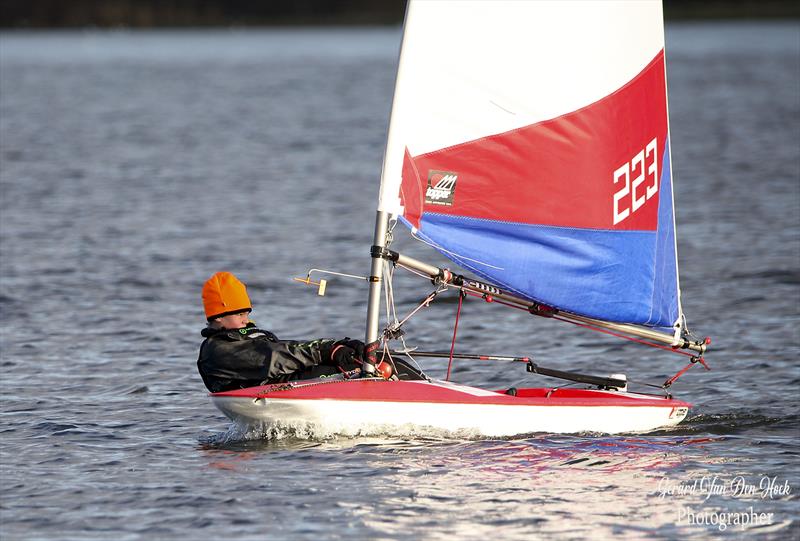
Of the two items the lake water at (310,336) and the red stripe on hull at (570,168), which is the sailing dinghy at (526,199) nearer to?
the red stripe on hull at (570,168)

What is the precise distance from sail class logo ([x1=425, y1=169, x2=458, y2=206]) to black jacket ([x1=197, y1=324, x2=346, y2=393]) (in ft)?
4.89

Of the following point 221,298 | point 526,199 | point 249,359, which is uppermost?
point 526,199

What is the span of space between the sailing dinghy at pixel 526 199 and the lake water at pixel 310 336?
13.4 inches

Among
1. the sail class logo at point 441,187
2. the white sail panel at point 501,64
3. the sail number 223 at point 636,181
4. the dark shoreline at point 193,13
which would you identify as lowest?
the sail class logo at point 441,187

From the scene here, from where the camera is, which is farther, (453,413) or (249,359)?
(453,413)

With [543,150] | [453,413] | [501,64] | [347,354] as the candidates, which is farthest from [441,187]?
[453,413]

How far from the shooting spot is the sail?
1090cm

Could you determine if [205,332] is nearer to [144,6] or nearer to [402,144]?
[402,144]

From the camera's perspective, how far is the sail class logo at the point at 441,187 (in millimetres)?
10914

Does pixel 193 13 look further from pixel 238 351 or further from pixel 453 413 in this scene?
pixel 453 413

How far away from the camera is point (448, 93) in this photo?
1100 cm

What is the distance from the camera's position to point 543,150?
448 inches
